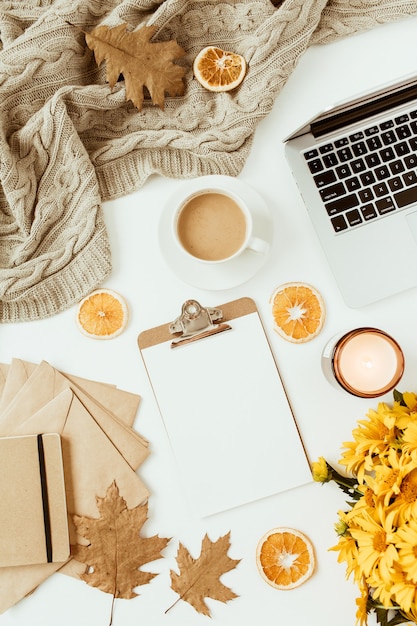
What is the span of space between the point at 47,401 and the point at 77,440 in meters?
0.08

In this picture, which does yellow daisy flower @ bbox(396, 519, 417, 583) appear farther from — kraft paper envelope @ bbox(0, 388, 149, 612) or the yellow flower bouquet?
kraft paper envelope @ bbox(0, 388, 149, 612)

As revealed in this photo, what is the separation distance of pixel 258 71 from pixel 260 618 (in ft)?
Result: 3.02

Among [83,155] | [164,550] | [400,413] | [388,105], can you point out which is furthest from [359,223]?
[164,550]

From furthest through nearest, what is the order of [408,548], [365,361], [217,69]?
[217,69], [365,361], [408,548]

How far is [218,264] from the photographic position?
948 millimetres

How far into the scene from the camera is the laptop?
94 cm

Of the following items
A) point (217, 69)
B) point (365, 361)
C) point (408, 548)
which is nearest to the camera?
point (408, 548)

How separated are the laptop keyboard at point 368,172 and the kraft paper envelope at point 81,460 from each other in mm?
527

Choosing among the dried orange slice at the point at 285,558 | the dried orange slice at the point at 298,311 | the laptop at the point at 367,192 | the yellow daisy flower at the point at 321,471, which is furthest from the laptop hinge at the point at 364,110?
the dried orange slice at the point at 285,558

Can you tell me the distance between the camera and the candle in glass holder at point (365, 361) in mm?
875

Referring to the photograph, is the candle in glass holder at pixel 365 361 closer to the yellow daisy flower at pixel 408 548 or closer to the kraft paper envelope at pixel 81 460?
the yellow daisy flower at pixel 408 548

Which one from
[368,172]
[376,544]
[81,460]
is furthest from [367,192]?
[81,460]

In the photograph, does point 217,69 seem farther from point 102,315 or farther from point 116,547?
point 116,547

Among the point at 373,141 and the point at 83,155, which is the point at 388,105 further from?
the point at 83,155
